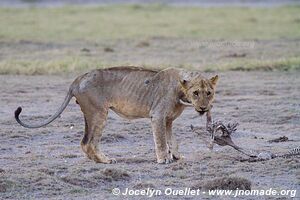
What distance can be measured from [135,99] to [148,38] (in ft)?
46.6

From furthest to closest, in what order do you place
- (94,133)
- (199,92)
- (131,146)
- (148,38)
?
(148,38) < (131,146) < (94,133) < (199,92)

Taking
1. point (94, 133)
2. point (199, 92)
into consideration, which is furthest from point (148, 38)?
point (199, 92)

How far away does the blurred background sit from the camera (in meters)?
17.2

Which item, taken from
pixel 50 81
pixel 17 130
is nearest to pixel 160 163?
pixel 17 130

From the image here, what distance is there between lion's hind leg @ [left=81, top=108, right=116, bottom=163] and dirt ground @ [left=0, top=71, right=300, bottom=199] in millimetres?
118

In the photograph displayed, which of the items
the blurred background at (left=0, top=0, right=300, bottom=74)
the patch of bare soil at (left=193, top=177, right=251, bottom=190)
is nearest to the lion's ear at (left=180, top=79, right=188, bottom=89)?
the patch of bare soil at (left=193, top=177, right=251, bottom=190)

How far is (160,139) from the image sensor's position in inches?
360

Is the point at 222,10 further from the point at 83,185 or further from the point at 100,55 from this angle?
the point at 83,185

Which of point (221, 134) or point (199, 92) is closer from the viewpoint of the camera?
point (199, 92)

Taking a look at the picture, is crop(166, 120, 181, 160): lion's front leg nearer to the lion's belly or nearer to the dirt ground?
the dirt ground

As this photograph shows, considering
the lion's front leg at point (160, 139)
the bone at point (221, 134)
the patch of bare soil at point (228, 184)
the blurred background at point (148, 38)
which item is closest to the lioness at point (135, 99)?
the lion's front leg at point (160, 139)

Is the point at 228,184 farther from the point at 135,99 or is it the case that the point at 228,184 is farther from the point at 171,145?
the point at 135,99

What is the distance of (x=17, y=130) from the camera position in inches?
442

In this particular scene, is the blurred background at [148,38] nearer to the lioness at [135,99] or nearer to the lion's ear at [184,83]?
the lioness at [135,99]
